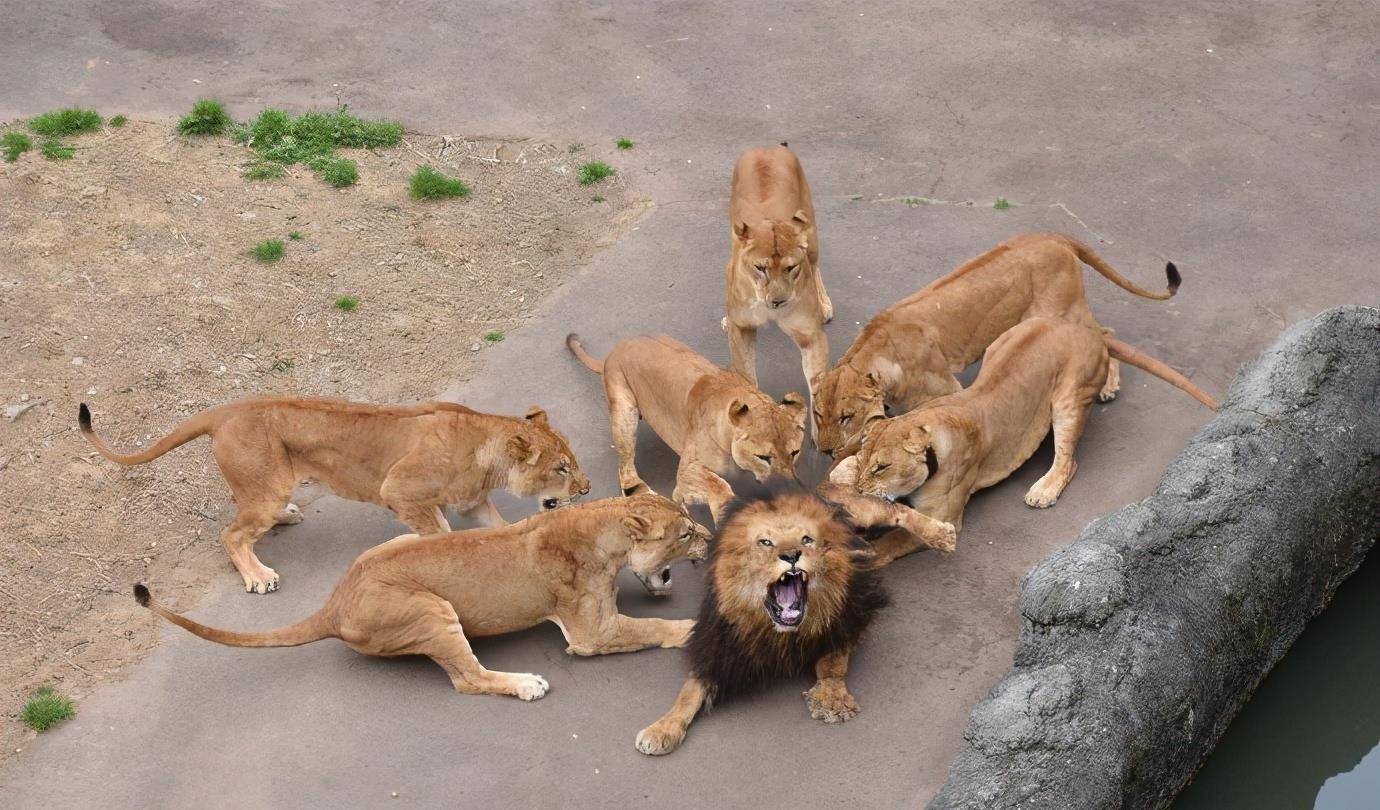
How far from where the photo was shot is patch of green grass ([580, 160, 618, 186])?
12.1 meters

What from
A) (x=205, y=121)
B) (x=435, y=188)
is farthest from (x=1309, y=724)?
(x=205, y=121)

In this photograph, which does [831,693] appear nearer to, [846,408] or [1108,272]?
[846,408]

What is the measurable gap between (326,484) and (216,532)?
84cm

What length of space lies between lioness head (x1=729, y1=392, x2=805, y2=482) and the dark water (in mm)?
2584

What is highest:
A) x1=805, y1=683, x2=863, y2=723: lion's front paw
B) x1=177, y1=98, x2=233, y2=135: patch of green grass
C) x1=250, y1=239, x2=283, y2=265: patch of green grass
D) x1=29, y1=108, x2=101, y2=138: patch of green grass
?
x1=29, y1=108, x2=101, y2=138: patch of green grass

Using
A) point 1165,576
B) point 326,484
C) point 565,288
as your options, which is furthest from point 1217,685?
point 565,288

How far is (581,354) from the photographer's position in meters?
9.91

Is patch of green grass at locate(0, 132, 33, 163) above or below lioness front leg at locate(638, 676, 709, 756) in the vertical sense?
above

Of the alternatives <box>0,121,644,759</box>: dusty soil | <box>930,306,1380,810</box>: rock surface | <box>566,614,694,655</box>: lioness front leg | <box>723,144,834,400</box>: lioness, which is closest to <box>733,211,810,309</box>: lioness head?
<box>723,144,834,400</box>: lioness

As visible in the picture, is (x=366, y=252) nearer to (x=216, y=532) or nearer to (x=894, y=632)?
(x=216, y=532)

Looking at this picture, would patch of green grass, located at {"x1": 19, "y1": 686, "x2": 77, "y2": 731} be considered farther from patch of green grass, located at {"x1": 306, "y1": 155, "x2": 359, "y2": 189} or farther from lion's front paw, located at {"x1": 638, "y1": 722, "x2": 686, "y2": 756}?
patch of green grass, located at {"x1": 306, "y1": 155, "x2": 359, "y2": 189}

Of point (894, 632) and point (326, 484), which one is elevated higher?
point (326, 484)

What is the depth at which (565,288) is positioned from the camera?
35.8ft

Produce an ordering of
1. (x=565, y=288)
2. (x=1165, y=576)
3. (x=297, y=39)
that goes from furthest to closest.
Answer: (x=297, y=39) → (x=565, y=288) → (x=1165, y=576)
